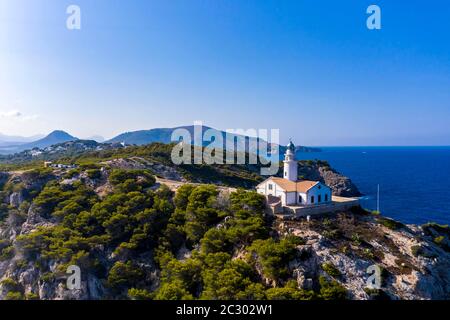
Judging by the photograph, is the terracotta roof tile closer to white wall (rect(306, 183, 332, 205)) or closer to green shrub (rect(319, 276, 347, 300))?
white wall (rect(306, 183, 332, 205))

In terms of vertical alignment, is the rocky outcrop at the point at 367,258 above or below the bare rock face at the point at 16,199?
below

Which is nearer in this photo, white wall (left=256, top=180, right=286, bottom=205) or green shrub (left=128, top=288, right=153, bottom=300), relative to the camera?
green shrub (left=128, top=288, right=153, bottom=300)

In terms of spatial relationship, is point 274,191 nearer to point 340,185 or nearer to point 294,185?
point 294,185

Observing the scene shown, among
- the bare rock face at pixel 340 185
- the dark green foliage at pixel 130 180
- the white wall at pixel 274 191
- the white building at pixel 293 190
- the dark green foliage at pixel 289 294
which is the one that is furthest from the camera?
the bare rock face at pixel 340 185

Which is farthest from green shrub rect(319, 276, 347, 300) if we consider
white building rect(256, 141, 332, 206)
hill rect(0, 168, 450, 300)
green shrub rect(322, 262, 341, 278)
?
white building rect(256, 141, 332, 206)

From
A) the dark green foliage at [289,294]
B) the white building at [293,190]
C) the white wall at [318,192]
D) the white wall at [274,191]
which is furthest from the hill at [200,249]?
the white wall at [274,191]

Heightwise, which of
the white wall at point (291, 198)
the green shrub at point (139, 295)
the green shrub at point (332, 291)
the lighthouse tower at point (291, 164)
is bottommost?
the green shrub at point (139, 295)

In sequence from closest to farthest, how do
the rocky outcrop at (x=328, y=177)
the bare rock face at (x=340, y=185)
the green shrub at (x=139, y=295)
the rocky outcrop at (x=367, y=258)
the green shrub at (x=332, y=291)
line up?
the green shrub at (x=332, y=291) → the rocky outcrop at (x=367, y=258) → the green shrub at (x=139, y=295) → the bare rock face at (x=340, y=185) → the rocky outcrop at (x=328, y=177)

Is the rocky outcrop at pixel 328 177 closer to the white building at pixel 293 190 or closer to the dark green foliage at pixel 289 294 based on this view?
the white building at pixel 293 190
